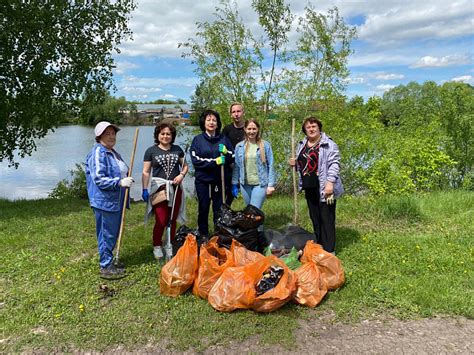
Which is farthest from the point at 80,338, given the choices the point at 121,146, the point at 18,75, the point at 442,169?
the point at 121,146

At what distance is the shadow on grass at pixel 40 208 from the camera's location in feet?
24.4

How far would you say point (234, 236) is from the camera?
14.4 feet

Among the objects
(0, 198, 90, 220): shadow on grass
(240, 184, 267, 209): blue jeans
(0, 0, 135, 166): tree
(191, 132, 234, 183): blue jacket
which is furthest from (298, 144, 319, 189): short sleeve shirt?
(0, 0, 135, 166): tree

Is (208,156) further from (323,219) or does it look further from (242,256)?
(323,219)

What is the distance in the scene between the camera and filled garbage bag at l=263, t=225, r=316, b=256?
4.71 m

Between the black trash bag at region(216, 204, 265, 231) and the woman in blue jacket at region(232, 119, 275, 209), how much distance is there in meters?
0.37

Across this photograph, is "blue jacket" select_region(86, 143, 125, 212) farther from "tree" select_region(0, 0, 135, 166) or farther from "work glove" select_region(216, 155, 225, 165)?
"tree" select_region(0, 0, 135, 166)

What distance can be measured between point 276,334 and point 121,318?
1.34 meters

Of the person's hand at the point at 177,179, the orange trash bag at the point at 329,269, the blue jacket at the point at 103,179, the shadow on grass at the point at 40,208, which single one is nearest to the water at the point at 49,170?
the shadow on grass at the point at 40,208

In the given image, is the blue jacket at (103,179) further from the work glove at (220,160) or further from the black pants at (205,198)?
the work glove at (220,160)

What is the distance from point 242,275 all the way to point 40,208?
19.9ft

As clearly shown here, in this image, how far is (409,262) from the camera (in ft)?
15.5

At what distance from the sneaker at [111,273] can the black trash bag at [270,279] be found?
1666 mm

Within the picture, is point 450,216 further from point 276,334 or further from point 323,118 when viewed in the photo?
point 276,334
